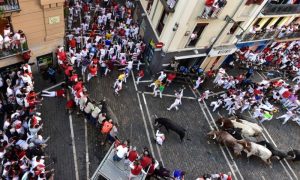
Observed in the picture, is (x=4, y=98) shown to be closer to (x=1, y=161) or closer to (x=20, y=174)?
(x=1, y=161)

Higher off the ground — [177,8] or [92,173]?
[177,8]

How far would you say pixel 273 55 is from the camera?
1323 inches

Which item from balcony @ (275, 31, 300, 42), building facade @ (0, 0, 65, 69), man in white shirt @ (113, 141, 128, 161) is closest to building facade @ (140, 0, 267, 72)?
balcony @ (275, 31, 300, 42)

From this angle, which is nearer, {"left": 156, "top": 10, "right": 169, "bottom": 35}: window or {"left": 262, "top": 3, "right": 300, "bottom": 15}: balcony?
{"left": 156, "top": 10, "right": 169, "bottom": 35}: window

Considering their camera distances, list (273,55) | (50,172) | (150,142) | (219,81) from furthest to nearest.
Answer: (273,55), (219,81), (150,142), (50,172)

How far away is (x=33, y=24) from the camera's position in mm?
19312

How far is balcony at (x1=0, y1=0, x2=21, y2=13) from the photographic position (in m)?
16.9

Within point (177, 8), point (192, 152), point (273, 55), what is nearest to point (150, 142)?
point (192, 152)

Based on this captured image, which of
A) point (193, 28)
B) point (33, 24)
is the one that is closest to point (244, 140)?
point (193, 28)

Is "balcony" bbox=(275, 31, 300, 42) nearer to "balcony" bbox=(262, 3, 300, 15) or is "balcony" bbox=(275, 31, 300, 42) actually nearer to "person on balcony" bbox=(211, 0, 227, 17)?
"balcony" bbox=(262, 3, 300, 15)

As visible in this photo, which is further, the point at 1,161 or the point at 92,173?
the point at 92,173

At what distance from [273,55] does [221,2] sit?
49.0 feet

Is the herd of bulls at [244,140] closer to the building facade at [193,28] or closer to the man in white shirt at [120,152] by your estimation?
the building facade at [193,28]

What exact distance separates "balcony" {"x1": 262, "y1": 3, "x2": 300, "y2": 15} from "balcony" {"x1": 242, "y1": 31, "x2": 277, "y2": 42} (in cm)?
234
